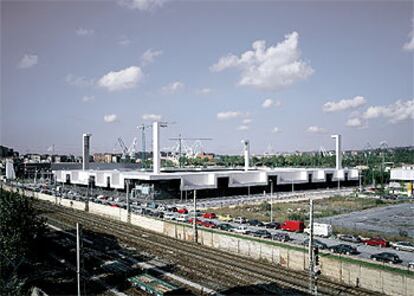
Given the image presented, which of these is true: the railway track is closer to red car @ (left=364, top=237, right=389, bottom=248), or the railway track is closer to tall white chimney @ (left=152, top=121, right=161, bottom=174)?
red car @ (left=364, top=237, right=389, bottom=248)

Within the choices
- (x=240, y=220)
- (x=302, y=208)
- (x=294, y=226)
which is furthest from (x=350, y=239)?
(x=302, y=208)

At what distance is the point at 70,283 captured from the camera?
17.6 meters

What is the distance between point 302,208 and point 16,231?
101ft

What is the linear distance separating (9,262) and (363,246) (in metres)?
18.6

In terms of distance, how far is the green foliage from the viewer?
1516 centimetres

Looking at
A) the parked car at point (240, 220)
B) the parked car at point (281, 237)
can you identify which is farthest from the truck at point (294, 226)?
the parked car at point (240, 220)

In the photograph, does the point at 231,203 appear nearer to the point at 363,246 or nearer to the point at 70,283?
the point at 363,246

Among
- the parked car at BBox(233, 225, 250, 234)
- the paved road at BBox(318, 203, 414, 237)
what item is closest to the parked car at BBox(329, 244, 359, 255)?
the parked car at BBox(233, 225, 250, 234)

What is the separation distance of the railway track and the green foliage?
6.94m

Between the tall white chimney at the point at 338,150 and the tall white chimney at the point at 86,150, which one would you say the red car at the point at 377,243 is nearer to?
the tall white chimney at the point at 338,150

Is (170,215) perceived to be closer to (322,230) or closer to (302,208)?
(322,230)

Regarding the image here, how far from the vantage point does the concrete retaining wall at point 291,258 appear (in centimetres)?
Answer: 1543

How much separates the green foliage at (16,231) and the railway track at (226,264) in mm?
6940

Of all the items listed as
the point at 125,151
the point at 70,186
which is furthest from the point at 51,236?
the point at 125,151
